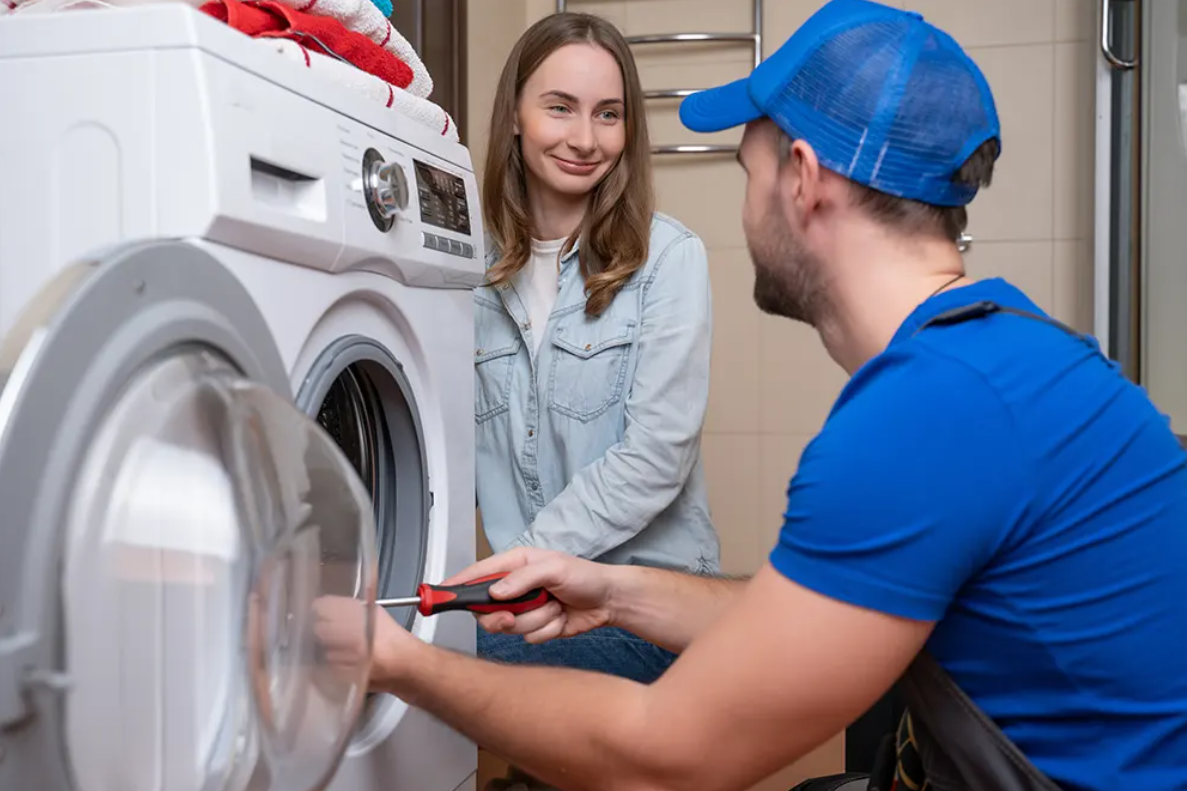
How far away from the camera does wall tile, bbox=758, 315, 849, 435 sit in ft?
9.64

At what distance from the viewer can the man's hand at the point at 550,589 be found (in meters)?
1.14

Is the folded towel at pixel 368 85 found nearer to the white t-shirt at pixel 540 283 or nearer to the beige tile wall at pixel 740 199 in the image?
the white t-shirt at pixel 540 283

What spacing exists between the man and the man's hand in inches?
5.1

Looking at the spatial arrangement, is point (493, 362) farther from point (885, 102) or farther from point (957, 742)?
point (957, 742)

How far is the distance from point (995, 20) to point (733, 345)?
97 centimetres

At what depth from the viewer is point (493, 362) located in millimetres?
1698

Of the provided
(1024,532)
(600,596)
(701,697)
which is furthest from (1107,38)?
(701,697)

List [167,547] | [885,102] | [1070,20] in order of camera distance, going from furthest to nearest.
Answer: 1. [1070,20]
2. [885,102]
3. [167,547]

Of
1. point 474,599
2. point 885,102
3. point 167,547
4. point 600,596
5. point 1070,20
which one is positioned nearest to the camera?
point 167,547

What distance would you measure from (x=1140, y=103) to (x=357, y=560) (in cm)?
221

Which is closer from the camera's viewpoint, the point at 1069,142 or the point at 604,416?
the point at 604,416

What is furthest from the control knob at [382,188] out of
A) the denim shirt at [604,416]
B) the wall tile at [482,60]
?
the wall tile at [482,60]

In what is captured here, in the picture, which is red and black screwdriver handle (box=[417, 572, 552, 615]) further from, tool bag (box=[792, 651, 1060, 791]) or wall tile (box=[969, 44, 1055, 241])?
A: wall tile (box=[969, 44, 1055, 241])

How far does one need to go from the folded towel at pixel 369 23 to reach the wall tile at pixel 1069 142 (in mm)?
1885
